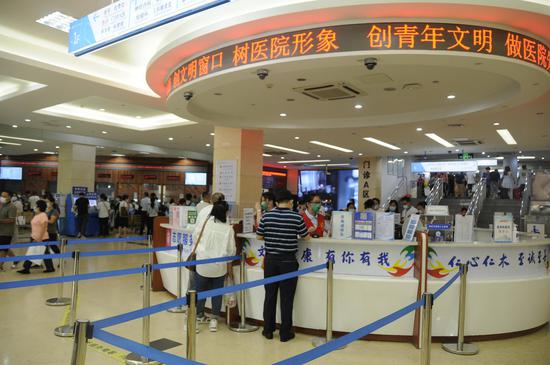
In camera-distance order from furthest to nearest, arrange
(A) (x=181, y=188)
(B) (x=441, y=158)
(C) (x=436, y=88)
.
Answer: (A) (x=181, y=188), (B) (x=441, y=158), (C) (x=436, y=88)

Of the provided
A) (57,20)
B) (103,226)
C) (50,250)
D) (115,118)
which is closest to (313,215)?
(57,20)

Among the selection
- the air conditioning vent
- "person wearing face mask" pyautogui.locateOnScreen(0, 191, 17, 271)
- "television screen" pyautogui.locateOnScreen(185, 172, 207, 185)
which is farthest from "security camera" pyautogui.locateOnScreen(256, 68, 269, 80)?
"television screen" pyautogui.locateOnScreen(185, 172, 207, 185)

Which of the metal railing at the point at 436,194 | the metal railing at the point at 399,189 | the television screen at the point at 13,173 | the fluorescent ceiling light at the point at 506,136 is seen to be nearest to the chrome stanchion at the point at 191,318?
the fluorescent ceiling light at the point at 506,136

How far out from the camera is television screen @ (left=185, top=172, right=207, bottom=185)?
2070cm

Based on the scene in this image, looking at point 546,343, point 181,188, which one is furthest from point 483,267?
point 181,188

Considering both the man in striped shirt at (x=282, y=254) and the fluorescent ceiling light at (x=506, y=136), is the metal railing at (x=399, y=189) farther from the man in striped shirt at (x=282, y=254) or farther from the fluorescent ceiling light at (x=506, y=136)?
the man in striped shirt at (x=282, y=254)

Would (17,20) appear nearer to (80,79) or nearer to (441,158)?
(80,79)

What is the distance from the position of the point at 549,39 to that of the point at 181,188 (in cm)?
1760

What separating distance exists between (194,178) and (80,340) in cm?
1889

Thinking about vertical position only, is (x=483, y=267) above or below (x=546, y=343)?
above

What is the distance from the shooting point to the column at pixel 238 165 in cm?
949

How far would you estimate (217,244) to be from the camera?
15.7 feet

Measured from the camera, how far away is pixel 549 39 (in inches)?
196

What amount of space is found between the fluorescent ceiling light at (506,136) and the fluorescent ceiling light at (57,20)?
374 inches
